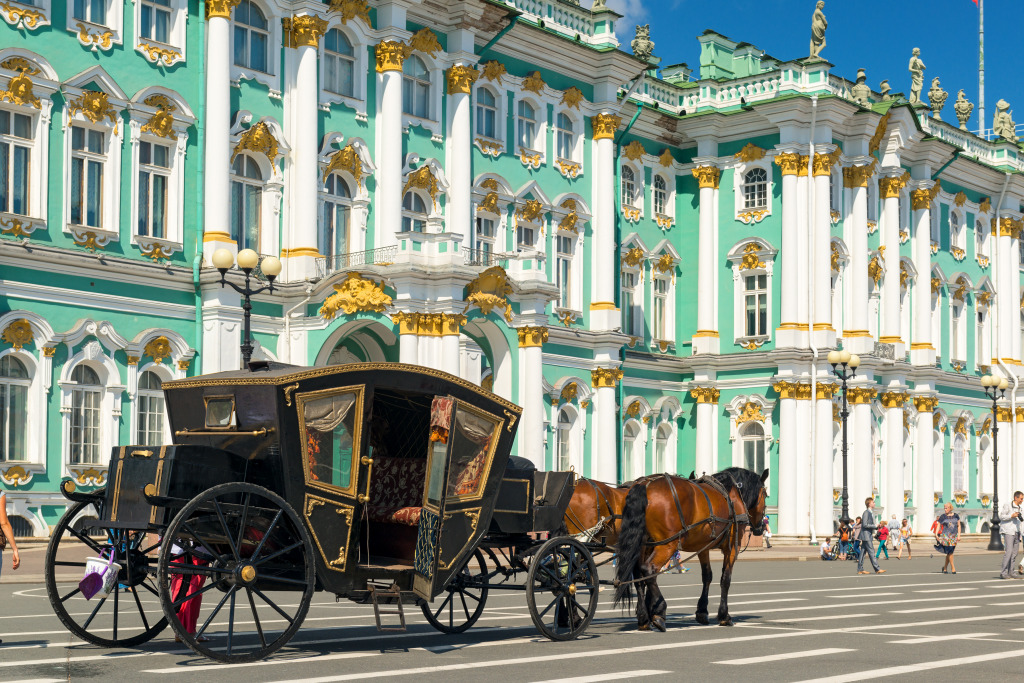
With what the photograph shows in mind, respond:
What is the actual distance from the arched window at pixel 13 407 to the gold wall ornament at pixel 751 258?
2583cm

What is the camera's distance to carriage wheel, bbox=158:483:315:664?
37.0ft

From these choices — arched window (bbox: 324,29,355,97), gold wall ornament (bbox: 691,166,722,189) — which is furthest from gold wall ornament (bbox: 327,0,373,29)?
gold wall ornament (bbox: 691,166,722,189)

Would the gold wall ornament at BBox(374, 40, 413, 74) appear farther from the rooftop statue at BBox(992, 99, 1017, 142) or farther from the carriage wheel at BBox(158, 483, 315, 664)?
the rooftop statue at BBox(992, 99, 1017, 142)

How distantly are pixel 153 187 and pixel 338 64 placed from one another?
6423mm

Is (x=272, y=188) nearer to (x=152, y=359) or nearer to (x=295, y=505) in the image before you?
(x=152, y=359)

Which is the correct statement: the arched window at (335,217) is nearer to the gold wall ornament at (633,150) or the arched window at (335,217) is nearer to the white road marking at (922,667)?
the gold wall ornament at (633,150)

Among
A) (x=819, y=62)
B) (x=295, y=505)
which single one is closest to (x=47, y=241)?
(x=295, y=505)

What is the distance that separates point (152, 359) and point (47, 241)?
11.5 feet

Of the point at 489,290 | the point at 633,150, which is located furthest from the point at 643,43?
the point at 489,290

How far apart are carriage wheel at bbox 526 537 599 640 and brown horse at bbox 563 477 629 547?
15.3 ft

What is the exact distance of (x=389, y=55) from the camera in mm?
35156

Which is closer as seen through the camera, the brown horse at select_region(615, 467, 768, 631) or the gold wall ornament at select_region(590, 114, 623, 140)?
the brown horse at select_region(615, 467, 768, 631)

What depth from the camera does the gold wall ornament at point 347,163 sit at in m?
34.1

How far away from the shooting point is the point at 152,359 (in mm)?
30375
